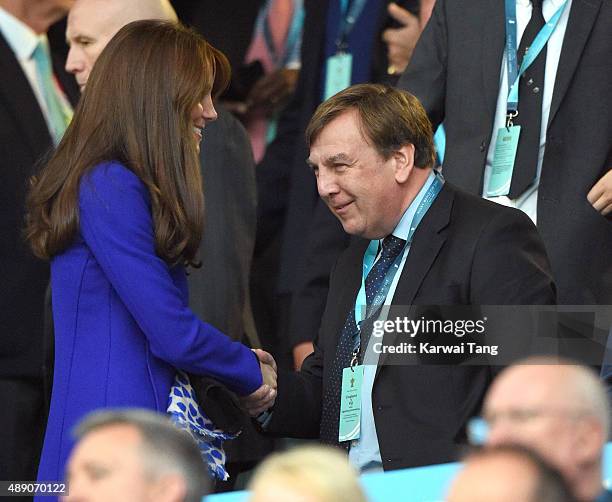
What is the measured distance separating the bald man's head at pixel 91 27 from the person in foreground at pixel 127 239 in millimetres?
834

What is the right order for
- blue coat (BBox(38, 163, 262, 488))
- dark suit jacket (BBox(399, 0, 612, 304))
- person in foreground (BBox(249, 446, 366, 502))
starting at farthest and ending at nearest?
1. dark suit jacket (BBox(399, 0, 612, 304))
2. blue coat (BBox(38, 163, 262, 488))
3. person in foreground (BBox(249, 446, 366, 502))

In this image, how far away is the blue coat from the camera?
3557 millimetres

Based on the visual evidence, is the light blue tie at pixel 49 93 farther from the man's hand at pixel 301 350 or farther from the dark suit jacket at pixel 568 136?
the dark suit jacket at pixel 568 136

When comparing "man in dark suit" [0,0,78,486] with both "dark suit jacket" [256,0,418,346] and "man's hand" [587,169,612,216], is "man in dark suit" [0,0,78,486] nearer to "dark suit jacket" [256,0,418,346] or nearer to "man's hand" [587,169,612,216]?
"dark suit jacket" [256,0,418,346]

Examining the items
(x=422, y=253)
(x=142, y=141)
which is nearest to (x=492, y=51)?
(x=422, y=253)

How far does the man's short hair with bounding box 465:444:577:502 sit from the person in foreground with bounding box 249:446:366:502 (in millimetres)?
231

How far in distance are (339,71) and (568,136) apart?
1334mm

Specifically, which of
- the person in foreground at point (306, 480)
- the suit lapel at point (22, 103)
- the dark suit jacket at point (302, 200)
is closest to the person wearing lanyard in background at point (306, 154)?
the dark suit jacket at point (302, 200)

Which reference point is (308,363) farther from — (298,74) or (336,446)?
(298,74)

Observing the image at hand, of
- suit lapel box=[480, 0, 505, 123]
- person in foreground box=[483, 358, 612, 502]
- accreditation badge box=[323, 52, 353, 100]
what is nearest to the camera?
person in foreground box=[483, 358, 612, 502]

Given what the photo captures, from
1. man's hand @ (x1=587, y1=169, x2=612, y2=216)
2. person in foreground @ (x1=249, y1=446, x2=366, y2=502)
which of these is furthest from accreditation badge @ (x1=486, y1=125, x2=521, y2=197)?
person in foreground @ (x1=249, y1=446, x2=366, y2=502)

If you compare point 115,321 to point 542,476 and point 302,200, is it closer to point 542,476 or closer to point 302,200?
point 542,476

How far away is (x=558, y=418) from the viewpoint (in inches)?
96.3

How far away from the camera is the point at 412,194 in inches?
160
